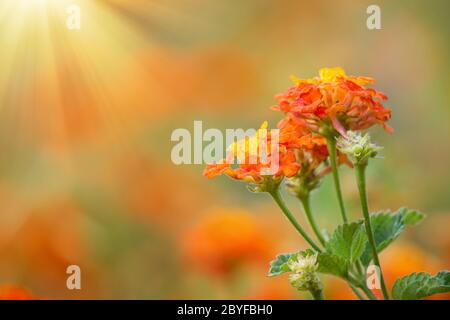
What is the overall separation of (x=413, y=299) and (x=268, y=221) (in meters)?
0.68

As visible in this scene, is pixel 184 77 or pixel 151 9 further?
pixel 151 9

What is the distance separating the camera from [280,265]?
0.58 meters

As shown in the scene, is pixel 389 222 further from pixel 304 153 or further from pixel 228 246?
pixel 228 246

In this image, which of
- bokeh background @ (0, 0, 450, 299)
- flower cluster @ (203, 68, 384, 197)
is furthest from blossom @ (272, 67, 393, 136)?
bokeh background @ (0, 0, 450, 299)

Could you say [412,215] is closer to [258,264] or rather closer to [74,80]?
Result: [258,264]

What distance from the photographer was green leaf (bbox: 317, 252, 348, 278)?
549 mm

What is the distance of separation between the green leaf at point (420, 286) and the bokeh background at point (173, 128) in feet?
1.24

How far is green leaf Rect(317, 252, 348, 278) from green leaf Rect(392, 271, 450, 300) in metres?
0.04

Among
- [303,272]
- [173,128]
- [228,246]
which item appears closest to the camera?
[303,272]

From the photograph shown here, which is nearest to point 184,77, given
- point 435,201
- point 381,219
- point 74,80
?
point 74,80

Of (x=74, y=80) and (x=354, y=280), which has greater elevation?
Result: (x=74, y=80)

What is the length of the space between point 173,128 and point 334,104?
0.87 meters

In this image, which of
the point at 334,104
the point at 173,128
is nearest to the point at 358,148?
the point at 334,104

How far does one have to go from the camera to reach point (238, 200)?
132 cm
